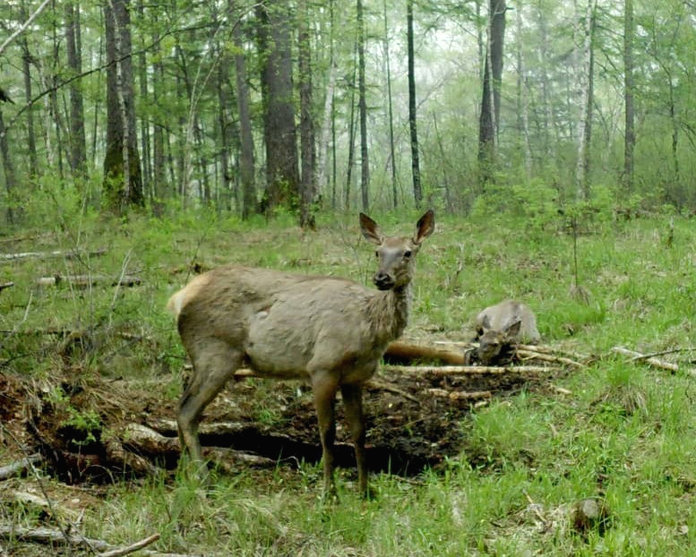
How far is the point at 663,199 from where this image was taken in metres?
15.3

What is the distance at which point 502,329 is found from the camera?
6.85 metres

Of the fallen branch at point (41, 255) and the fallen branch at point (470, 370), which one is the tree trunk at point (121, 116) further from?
the fallen branch at point (470, 370)

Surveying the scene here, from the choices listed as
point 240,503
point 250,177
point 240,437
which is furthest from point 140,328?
point 250,177

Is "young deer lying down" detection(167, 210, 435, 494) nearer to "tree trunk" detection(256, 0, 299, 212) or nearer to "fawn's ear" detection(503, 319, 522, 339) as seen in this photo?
"fawn's ear" detection(503, 319, 522, 339)

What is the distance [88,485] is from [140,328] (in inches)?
87.4

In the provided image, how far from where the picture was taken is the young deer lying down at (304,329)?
15.4 feet

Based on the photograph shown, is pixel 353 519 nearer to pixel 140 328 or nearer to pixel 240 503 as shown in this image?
pixel 240 503

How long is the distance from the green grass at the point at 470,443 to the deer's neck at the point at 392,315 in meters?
0.92

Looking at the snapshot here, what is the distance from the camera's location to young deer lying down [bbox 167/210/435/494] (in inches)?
185

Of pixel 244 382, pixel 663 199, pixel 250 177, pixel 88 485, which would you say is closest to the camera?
pixel 88 485

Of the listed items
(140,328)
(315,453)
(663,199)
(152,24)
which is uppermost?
(152,24)

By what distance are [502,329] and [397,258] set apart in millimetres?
2486

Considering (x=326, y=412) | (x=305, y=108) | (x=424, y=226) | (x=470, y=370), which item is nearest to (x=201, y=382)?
(x=326, y=412)

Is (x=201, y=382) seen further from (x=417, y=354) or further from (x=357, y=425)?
(x=417, y=354)
